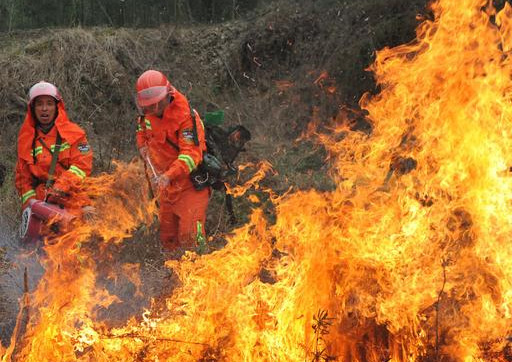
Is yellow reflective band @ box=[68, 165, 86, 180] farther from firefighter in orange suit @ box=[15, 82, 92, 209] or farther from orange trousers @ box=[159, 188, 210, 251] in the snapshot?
orange trousers @ box=[159, 188, 210, 251]

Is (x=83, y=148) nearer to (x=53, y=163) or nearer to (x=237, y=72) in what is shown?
(x=53, y=163)

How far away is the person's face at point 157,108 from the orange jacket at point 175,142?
0.13 feet

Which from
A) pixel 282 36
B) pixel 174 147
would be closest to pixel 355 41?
pixel 282 36

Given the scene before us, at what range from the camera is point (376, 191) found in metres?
4.31

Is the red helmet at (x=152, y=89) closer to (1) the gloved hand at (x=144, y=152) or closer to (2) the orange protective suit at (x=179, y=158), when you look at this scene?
(2) the orange protective suit at (x=179, y=158)

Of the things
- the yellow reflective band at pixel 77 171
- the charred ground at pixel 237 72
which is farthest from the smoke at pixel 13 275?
the yellow reflective band at pixel 77 171

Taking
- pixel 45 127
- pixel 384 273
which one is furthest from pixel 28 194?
pixel 384 273

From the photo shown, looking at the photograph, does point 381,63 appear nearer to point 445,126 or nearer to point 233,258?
point 445,126

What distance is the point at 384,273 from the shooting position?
3.87m

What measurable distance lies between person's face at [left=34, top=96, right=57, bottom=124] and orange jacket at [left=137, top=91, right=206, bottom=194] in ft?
3.09

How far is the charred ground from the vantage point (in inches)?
430

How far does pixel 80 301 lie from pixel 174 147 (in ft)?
8.22

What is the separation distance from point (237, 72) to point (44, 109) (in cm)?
1054

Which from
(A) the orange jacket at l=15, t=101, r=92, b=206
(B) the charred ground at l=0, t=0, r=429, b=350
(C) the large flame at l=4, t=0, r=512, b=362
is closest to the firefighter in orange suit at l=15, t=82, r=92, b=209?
(A) the orange jacket at l=15, t=101, r=92, b=206
